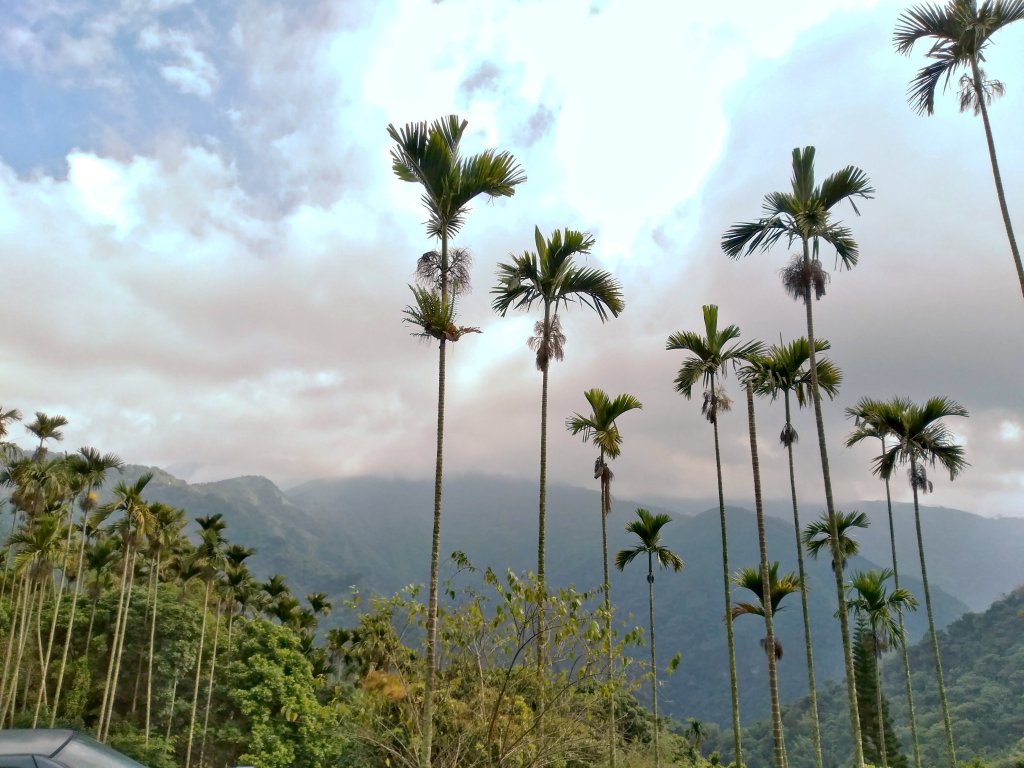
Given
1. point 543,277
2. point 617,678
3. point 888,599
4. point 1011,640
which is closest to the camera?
point 617,678

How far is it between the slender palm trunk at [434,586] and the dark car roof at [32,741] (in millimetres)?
6039

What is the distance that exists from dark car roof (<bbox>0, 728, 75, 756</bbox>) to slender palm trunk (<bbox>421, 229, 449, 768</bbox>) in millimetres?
6039

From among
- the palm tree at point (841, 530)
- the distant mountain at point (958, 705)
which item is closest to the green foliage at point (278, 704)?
the palm tree at point (841, 530)

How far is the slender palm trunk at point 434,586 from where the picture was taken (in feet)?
34.8

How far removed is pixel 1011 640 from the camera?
4050 inches

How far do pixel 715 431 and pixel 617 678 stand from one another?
1363 cm

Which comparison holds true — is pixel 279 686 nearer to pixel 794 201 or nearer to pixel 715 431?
pixel 715 431

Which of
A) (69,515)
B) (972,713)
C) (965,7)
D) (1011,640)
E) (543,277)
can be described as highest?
(965,7)

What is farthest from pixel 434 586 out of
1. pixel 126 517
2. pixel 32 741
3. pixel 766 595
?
pixel 126 517

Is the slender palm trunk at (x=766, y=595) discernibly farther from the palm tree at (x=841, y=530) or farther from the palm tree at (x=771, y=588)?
the palm tree at (x=841, y=530)

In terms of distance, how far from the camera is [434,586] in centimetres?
1193

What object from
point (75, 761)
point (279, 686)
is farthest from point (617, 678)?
point (279, 686)

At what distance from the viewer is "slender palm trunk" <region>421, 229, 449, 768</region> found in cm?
1061

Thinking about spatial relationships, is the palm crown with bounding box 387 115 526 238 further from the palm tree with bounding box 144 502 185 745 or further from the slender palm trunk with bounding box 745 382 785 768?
the palm tree with bounding box 144 502 185 745
